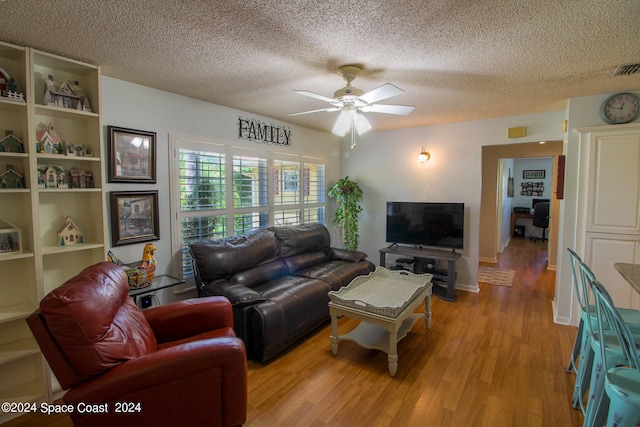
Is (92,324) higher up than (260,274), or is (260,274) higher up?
(92,324)

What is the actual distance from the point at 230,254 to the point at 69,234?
4.16 ft

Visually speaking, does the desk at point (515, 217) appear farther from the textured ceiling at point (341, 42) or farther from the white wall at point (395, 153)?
the textured ceiling at point (341, 42)

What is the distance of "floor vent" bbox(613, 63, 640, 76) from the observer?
2.33 meters

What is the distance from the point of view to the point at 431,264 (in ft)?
14.6

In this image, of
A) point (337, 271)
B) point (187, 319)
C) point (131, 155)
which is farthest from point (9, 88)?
point (337, 271)

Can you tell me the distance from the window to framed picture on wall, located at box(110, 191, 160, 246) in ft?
0.71

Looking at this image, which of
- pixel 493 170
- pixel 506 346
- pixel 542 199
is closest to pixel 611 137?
pixel 506 346

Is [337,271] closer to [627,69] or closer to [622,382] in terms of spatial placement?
[622,382]

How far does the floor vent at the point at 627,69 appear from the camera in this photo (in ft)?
7.64

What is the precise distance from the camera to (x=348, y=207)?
5.00m

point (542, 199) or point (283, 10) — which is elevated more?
point (283, 10)

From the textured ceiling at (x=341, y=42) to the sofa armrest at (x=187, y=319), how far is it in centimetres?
178

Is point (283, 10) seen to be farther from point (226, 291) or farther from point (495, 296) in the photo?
point (495, 296)

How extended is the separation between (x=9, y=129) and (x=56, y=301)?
155cm
